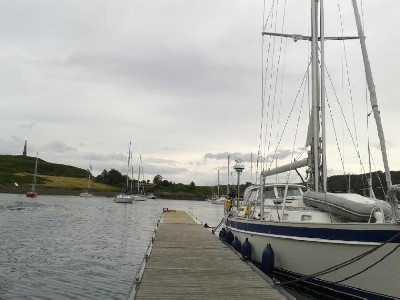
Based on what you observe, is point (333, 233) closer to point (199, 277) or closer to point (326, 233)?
point (326, 233)

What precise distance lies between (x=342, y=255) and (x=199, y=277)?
3.66 meters

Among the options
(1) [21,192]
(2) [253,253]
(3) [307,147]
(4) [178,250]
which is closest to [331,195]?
(3) [307,147]

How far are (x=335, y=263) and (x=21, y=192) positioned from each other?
5109 inches

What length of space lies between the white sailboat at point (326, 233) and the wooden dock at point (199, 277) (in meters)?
0.92

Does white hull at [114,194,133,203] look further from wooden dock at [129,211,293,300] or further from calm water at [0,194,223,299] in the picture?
wooden dock at [129,211,293,300]

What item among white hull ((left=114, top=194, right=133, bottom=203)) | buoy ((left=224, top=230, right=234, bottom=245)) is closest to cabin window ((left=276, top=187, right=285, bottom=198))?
buoy ((left=224, top=230, right=234, bottom=245))

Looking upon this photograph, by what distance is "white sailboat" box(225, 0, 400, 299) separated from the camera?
Answer: 9.04 metres

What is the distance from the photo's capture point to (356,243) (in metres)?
9.42

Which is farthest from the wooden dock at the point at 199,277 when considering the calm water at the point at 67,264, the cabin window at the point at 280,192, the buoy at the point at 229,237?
the cabin window at the point at 280,192

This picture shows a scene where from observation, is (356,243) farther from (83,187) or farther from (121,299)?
(83,187)

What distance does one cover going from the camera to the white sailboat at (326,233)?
9.04 meters

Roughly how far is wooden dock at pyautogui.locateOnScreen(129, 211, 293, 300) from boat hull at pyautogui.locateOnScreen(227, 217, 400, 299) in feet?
4.03

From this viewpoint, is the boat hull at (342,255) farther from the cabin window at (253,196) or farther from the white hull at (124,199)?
the white hull at (124,199)

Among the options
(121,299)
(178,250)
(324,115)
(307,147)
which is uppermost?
(324,115)
